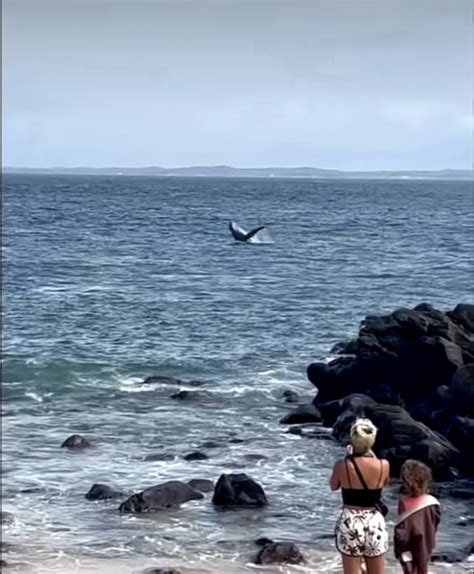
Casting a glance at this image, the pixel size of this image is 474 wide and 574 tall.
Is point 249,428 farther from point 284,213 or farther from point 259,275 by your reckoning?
point 284,213

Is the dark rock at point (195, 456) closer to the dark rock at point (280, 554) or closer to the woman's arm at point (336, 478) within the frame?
the dark rock at point (280, 554)

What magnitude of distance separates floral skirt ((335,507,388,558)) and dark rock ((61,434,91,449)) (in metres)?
16.0

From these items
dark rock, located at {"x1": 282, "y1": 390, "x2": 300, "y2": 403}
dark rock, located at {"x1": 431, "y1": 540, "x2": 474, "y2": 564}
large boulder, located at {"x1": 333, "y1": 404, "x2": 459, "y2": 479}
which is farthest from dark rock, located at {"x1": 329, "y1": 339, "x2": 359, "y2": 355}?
dark rock, located at {"x1": 431, "y1": 540, "x2": 474, "y2": 564}

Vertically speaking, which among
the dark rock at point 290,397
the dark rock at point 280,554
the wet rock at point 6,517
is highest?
the dark rock at point 280,554

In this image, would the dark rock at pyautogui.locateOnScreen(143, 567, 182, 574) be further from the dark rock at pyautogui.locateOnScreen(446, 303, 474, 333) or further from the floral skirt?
the dark rock at pyautogui.locateOnScreen(446, 303, 474, 333)

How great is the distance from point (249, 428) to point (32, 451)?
5516mm

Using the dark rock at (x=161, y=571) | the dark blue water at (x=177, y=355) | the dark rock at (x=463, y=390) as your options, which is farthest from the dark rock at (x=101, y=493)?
the dark rock at (x=463, y=390)

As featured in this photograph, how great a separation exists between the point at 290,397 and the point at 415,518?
21718 mm

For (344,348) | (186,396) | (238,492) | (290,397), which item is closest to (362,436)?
A: (238,492)

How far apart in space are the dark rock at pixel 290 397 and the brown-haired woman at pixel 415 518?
21.2 m

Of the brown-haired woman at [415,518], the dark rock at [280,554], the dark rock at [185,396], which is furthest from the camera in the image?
the dark rock at [185,396]

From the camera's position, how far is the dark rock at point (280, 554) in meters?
19.3

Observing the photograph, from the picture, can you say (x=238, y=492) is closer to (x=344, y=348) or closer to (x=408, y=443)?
(x=408, y=443)

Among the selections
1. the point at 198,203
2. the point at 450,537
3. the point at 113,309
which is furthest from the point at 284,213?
the point at 450,537
